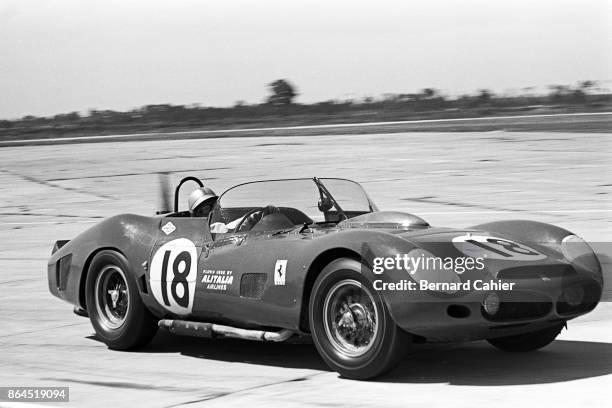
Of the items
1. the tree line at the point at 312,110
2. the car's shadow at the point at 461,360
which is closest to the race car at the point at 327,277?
the car's shadow at the point at 461,360

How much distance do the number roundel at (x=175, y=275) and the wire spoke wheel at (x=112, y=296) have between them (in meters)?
0.41

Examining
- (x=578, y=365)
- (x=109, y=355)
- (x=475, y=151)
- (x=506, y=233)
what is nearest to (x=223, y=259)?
(x=109, y=355)

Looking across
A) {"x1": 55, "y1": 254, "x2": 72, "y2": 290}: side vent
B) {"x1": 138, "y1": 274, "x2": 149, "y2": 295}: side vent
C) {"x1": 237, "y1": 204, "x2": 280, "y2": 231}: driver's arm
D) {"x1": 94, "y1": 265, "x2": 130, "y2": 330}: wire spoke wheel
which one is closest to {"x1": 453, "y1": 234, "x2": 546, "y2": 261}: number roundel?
{"x1": 237, "y1": 204, "x2": 280, "y2": 231}: driver's arm

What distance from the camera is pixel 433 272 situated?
5941 mm

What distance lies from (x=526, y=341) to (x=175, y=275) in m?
2.35

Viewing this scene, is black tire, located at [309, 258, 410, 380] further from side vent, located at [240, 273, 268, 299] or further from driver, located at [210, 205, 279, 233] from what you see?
driver, located at [210, 205, 279, 233]

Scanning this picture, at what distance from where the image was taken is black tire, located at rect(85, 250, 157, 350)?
7.76 metres

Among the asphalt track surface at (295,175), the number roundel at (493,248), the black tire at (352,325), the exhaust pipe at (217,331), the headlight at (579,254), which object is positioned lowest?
the asphalt track surface at (295,175)

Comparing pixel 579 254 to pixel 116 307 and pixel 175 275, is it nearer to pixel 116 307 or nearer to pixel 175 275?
pixel 175 275

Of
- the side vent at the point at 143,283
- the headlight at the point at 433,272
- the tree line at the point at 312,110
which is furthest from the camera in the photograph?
the tree line at the point at 312,110

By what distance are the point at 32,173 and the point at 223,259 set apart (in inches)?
839

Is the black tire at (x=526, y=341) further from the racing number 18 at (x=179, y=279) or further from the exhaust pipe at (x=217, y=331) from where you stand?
the racing number 18 at (x=179, y=279)

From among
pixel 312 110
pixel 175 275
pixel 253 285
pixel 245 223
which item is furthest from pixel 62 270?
pixel 312 110

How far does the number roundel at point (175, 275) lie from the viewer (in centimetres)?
734
